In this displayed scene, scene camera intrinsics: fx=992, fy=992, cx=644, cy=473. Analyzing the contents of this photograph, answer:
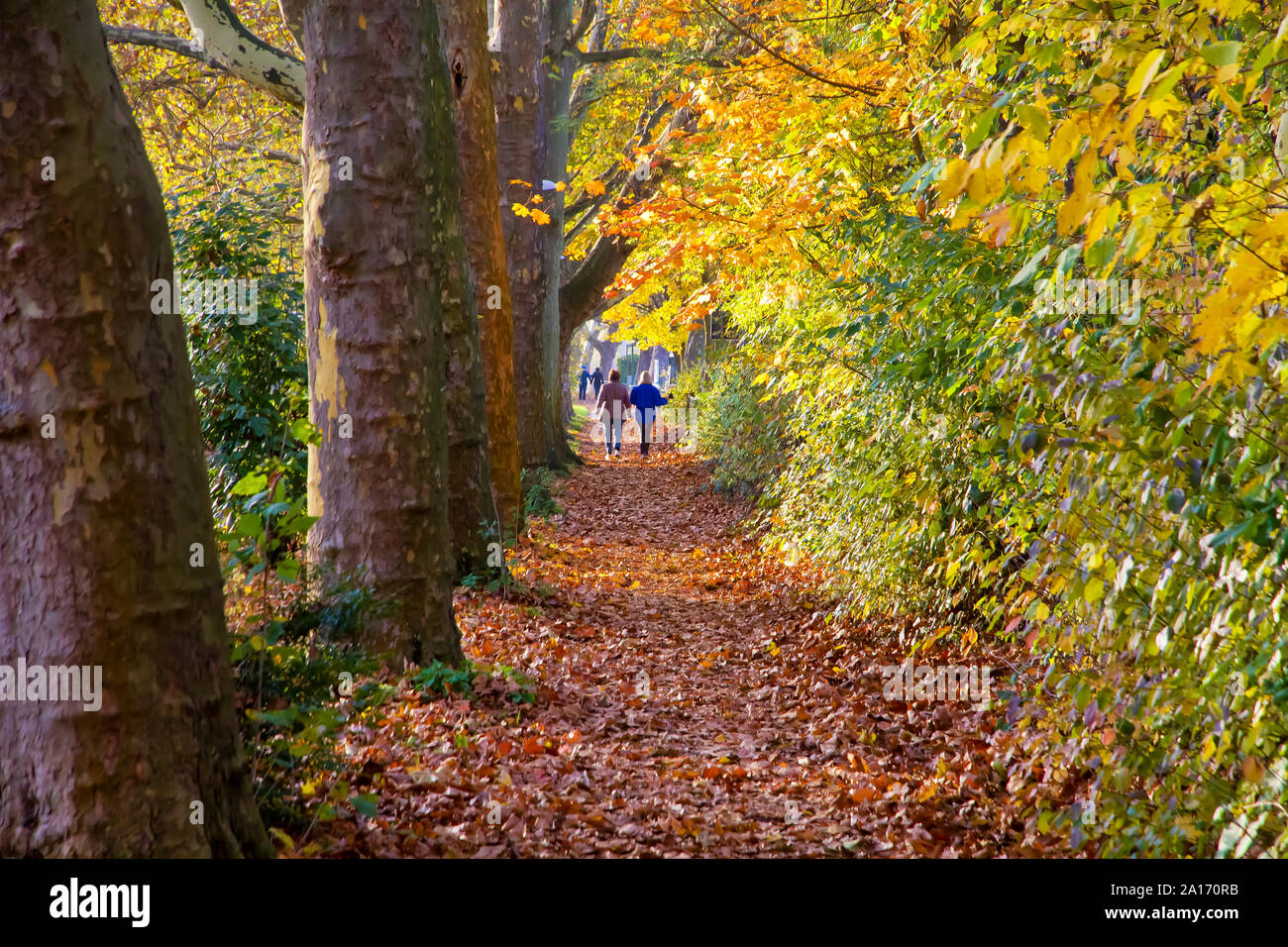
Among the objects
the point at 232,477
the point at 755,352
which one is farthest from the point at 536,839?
the point at 755,352

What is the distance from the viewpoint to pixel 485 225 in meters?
10.0

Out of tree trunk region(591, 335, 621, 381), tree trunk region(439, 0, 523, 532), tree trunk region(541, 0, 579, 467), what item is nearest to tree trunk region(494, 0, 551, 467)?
tree trunk region(541, 0, 579, 467)

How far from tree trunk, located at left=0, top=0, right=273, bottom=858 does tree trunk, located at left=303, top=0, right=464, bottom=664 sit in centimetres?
275

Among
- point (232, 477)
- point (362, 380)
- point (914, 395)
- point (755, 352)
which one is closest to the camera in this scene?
point (362, 380)

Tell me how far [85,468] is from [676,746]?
12.2ft

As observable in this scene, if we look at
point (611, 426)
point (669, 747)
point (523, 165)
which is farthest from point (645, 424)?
point (669, 747)

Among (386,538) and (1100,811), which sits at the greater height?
(386,538)

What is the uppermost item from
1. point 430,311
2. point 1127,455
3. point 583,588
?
point 430,311

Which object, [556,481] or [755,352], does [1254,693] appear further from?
[556,481]

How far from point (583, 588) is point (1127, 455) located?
6936 millimetres

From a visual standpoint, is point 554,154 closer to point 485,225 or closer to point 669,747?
point 485,225

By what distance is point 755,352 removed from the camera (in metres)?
12.7

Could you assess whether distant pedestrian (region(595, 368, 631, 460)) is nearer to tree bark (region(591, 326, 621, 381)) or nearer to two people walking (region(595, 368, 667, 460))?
two people walking (region(595, 368, 667, 460))

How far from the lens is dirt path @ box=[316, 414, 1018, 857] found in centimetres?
415
